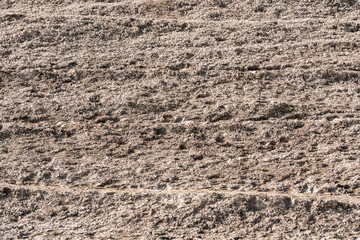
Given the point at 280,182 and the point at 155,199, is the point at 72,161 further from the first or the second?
the point at 280,182

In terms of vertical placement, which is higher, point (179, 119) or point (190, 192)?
point (179, 119)

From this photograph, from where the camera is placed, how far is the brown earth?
5371 mm

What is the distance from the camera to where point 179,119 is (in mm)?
6473

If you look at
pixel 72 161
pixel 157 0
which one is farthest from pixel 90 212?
pixel 157 0

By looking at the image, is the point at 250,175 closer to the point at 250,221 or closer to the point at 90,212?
the point at 250,221

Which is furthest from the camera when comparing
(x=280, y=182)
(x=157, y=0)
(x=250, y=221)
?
(x=157, y=0)

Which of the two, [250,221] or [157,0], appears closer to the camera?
[250,221]

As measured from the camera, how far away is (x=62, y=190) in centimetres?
572

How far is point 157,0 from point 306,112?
9.35ft

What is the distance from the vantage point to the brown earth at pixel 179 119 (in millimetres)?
5371

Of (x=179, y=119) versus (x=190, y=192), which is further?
(x=179, y=119)

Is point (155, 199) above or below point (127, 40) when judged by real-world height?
below

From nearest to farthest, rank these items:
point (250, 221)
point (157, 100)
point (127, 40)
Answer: point (250, 221), point (157, 100), point (127, 40)

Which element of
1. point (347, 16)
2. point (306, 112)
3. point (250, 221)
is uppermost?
point (347, 16)
